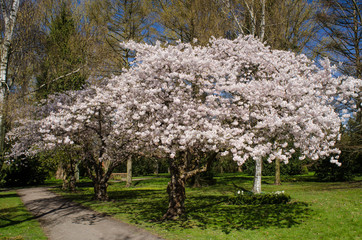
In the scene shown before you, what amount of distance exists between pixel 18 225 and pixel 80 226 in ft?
7.52

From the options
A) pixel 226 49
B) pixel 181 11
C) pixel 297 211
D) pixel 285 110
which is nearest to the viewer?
pixel 285 110

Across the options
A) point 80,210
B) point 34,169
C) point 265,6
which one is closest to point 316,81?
point 80,210

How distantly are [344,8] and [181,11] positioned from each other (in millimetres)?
11124

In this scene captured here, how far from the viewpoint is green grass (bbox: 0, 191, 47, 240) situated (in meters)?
8.44

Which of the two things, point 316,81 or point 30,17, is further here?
point 30,17

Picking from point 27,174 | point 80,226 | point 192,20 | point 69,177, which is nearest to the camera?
point 80,226

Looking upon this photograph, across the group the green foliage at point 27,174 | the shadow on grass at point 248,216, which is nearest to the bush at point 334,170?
the shadow on grass at point 248,216

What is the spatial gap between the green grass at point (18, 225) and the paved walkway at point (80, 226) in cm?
29

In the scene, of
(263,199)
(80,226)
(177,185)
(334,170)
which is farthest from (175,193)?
(334,170)

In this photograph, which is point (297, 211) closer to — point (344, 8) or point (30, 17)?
point (30, 17)

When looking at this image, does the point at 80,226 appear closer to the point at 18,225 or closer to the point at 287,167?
the point at 18,225

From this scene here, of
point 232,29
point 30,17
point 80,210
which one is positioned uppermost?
point 232,29

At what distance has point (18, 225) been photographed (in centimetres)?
988

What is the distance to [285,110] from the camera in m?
8.46
